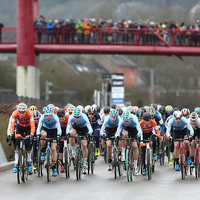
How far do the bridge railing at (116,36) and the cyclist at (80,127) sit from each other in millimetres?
17397

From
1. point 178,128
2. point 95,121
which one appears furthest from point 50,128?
point 95,121

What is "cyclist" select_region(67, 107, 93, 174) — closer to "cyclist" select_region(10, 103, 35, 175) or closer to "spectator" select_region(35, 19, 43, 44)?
"cyclist" select_region(10, 103, 35, 175)

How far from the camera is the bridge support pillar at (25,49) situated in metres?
31.1

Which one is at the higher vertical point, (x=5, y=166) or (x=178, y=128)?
(x=178, y=128)

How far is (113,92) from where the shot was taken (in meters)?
29.4

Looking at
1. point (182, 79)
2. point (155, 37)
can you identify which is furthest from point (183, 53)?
point (182, 79)

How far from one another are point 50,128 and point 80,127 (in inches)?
43.6

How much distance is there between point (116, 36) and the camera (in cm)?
3083

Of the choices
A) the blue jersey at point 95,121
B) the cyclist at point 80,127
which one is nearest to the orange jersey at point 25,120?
the cyclist at point 80,127

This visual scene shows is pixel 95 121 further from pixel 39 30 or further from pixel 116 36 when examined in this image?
pixel 39 30

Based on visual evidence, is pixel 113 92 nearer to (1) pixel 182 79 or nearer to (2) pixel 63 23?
(2) pixel 63 23

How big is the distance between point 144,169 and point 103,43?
19810 millimetres

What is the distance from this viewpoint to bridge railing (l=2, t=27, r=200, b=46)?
30.0 meters

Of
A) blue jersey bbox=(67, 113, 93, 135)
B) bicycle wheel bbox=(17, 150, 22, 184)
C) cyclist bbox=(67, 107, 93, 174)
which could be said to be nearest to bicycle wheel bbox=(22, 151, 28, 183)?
bicycle wheel bbox=(17, 150, 22, 184)
